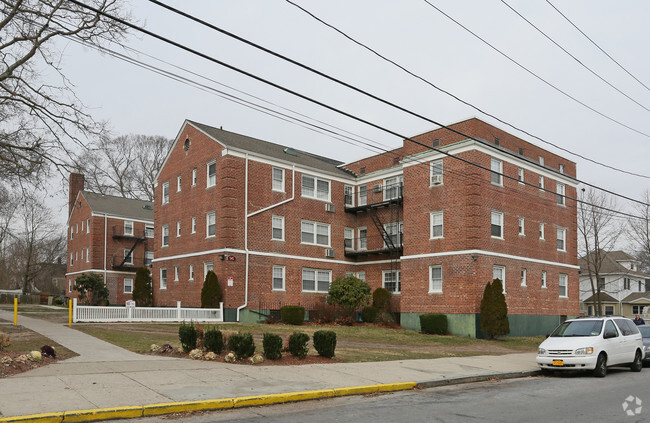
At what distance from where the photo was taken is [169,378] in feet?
40.2

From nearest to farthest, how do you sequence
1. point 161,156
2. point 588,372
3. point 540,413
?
point 540,413 < point 588,372 < point 161,156

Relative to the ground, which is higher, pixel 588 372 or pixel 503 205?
pixel 503 205

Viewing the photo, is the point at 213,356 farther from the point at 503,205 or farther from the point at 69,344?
the point at 503,205

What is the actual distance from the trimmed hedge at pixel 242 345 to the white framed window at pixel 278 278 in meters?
18.7

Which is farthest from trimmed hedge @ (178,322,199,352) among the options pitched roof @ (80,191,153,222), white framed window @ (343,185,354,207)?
pitched roof @ (80,191,153,222)

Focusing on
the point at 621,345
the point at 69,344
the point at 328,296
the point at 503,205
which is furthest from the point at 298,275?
the point at 621,345

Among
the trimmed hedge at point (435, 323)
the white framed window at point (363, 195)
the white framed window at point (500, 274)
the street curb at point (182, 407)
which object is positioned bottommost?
the trimmed hedge at point (435, 323)

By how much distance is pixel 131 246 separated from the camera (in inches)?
2132

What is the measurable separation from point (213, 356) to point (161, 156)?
56467mm

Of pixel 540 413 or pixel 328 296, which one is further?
pixel 328 296

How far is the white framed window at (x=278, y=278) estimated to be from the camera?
34.0 m

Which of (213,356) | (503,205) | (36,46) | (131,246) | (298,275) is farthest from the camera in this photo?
(131,246)

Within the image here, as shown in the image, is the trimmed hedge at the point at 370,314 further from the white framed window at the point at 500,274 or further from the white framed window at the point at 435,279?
the white framed window at the point at 500,274

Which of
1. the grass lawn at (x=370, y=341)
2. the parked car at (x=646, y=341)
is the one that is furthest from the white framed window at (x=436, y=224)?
the parked car at (x=646, y=341)
